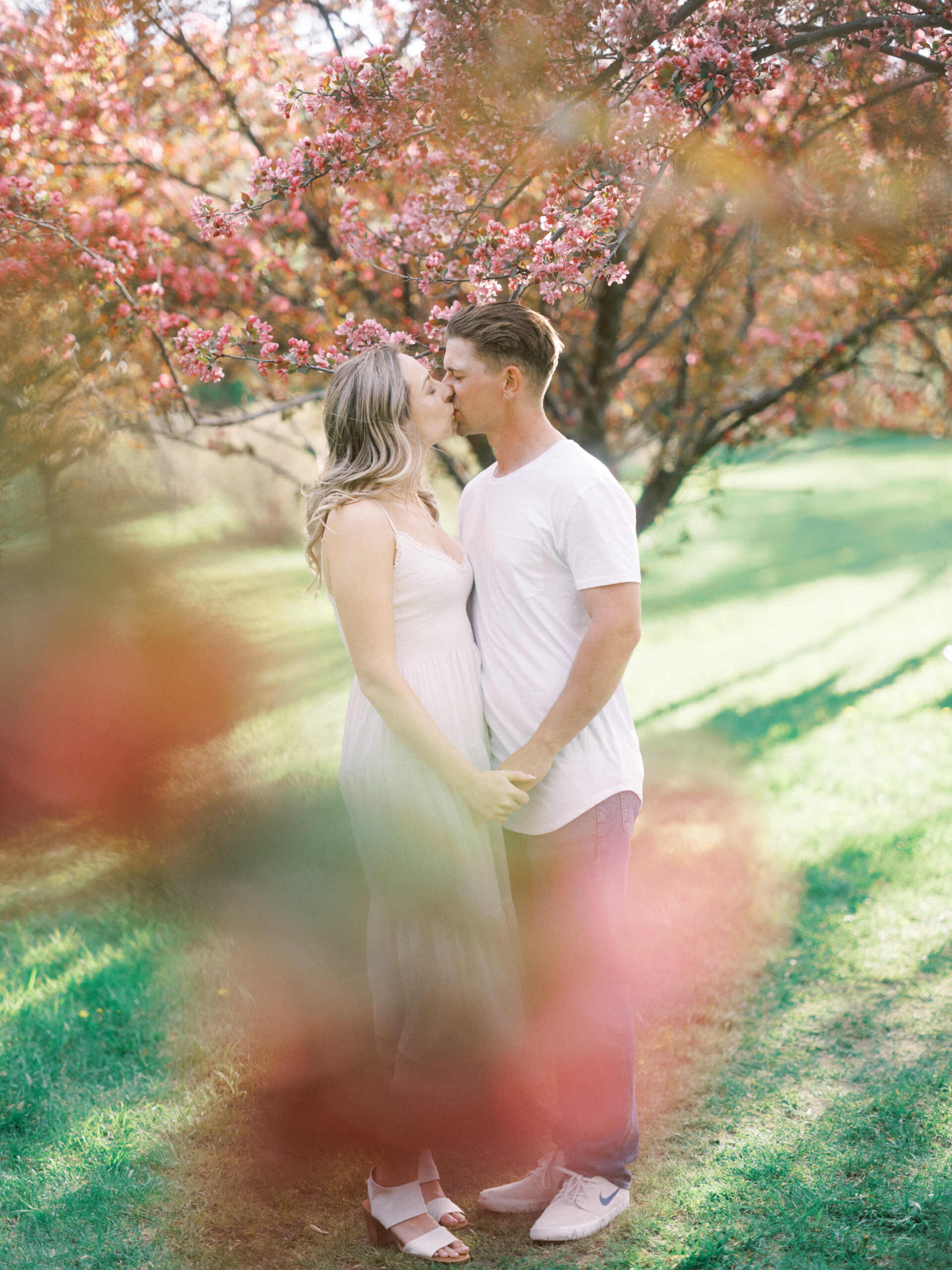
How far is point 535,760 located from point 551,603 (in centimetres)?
40

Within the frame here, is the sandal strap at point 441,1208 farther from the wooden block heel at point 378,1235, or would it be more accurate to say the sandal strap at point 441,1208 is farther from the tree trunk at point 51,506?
the tree trunk at point 51,506

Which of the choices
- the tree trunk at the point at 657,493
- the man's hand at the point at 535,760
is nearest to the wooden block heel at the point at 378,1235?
the man's hand at the point at 535,760

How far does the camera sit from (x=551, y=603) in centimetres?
254

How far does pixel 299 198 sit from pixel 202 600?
2429 millimetres

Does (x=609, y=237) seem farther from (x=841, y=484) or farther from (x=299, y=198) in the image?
(x=841, y=484)

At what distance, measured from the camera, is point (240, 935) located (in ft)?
14.2

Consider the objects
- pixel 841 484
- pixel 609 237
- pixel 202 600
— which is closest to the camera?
pixel 609 237

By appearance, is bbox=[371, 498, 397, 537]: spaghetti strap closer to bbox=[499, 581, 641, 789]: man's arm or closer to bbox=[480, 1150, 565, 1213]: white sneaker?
bbox=[499, 581, 641, 789]: man's arm

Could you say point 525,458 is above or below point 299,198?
below

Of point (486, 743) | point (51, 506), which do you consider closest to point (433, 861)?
point (486, 743)

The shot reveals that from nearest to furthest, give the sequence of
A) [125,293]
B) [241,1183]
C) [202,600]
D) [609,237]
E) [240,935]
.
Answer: [609,237]
[241,1183]
[125,293]
[240,935]
[202,600]

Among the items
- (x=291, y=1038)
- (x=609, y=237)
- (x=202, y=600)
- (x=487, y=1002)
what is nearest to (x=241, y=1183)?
(x=291, y=1038)

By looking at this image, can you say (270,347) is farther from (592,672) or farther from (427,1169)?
(427,1169)

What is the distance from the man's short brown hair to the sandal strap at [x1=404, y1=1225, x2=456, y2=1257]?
2264 millimetres
